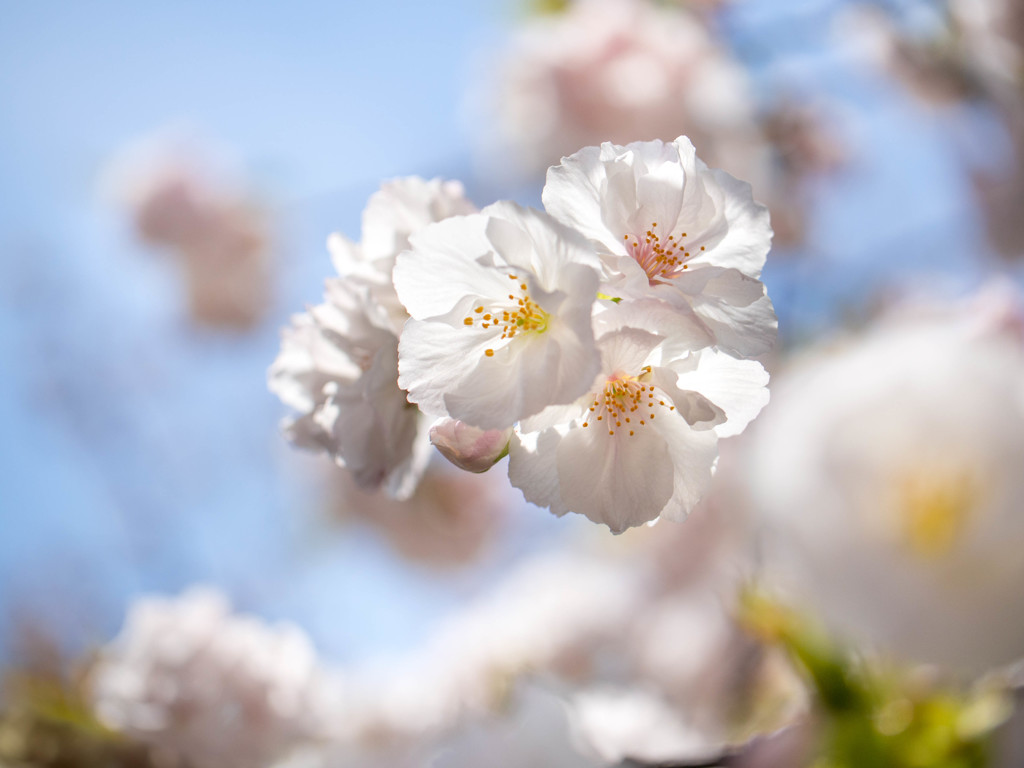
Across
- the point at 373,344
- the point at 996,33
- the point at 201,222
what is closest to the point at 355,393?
the point at 373,344

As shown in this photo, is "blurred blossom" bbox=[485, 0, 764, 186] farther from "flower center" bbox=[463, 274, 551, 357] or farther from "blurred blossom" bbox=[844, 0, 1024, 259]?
"flower center" bbox=[463, 274, 551, 357]

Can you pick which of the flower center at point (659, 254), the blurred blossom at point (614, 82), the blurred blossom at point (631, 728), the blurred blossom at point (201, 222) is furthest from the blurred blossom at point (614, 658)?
the blurred blossom at point (201, 222)

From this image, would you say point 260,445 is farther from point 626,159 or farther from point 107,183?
point 626,159

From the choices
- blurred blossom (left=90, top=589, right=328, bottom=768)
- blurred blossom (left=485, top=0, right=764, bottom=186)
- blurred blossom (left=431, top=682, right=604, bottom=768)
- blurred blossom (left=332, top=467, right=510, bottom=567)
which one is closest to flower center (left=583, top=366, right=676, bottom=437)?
blurred blossom (left=431, top=682, right=604, bottom=768)

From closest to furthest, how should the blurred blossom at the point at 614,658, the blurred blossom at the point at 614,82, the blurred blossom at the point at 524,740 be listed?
the blurred blossom at the point at 524,740, the blurred blossom at the point at 614,658, the blurred blossom at the point at 614,82

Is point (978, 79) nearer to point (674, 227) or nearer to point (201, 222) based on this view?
point (674, 227)

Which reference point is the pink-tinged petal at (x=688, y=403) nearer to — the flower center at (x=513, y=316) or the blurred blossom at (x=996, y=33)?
the flower center at (x=513, y=316)
